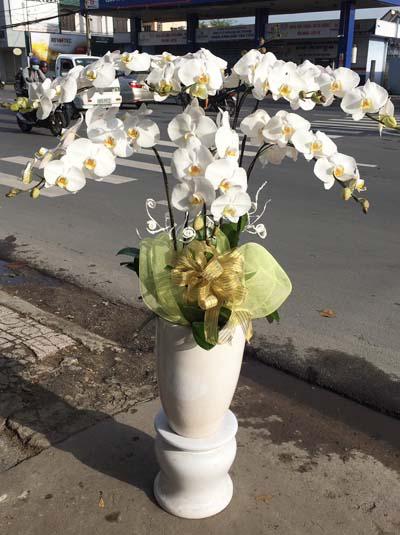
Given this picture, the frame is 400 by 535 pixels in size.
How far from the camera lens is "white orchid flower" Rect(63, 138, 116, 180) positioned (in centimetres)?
188

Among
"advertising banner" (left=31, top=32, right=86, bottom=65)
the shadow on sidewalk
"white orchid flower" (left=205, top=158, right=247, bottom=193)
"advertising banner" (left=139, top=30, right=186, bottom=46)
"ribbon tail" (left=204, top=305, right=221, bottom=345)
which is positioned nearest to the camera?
"white orchid flower" (left=205, top=158, right=247, bottom=193)

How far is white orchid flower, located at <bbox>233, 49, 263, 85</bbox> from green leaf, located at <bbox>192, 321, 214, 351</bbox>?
0.88 m

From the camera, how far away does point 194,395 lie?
230 centimetres

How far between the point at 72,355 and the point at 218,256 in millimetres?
1931

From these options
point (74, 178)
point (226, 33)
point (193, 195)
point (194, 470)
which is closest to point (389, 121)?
point (193, 195)

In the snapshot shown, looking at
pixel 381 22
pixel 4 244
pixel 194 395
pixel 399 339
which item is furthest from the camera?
pixel 381 22

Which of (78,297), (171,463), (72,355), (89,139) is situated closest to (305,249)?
(78,297)

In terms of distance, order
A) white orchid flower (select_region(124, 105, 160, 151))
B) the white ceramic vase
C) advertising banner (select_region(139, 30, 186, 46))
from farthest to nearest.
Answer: advertising banner (select_region(139, 30, 186, 46)) < the white ceramic vase < white orchid flower (select_region(124, 105, 160, 151))

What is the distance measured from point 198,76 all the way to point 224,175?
363 millimetres

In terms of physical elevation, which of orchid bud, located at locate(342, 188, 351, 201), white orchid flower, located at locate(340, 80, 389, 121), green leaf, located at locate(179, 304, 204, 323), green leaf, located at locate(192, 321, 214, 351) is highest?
white orchid flower, located at locate(340, 80, 389, 121)

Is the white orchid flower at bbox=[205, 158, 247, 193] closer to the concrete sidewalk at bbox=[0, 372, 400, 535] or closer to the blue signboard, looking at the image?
the concrete sidewalk at bbox=[0, 372, 400, 535]

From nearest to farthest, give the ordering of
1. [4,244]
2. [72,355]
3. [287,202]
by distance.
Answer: [72,355] → [4,244] → [287,202]

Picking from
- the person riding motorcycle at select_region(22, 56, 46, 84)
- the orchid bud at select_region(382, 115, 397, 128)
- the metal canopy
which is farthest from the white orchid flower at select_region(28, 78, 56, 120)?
the metal canopy

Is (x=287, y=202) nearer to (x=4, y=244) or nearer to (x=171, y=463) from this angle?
(x=4, y=244)
